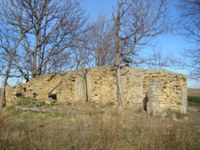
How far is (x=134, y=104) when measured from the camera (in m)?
12.1

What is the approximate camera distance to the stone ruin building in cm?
1059

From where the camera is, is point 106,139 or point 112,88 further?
point 112,88

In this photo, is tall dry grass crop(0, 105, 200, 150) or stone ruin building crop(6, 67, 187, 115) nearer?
tall dry grass crop(0, 105, 200, 150)

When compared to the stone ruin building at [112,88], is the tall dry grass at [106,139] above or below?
below

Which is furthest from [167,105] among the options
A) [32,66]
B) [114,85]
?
[32,66]

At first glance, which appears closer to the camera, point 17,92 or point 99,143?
point 99,143

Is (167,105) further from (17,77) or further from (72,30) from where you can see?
(17,77)

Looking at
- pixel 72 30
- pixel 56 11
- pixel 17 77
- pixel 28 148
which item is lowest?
pixel 28 148

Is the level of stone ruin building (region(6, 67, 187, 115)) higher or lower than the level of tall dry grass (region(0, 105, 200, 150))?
higher

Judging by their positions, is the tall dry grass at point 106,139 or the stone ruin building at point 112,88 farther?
the stone ruin building at point 112,88

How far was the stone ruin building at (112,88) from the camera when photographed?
417 inches

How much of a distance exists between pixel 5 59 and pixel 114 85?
365 inches

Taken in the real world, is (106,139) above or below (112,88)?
below

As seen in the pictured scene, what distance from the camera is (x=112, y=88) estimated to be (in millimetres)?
12953
